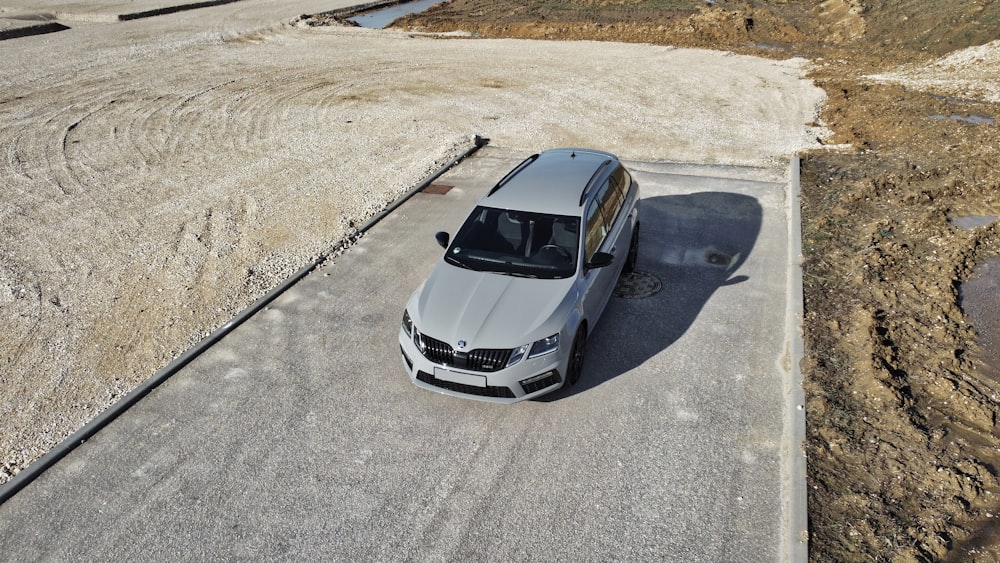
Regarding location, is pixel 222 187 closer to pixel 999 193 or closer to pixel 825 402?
pixel 825 402

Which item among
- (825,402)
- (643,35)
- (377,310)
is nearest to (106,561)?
(377,310)

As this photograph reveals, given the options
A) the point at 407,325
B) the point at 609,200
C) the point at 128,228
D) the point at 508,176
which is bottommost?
the point at 128,228

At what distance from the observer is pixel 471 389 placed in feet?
22.7

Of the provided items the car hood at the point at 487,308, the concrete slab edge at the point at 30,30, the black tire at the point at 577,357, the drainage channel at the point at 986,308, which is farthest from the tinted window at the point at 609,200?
the concrete slab edge at the point at 30,30

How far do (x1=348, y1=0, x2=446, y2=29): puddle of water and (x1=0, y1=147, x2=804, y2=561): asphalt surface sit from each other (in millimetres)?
28708

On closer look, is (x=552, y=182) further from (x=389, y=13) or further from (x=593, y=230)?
(x=389, y=13)

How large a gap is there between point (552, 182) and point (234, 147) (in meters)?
→ 10.1

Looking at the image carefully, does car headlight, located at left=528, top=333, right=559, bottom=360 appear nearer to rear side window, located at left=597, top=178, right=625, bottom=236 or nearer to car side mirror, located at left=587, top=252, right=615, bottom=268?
car side mirror, located at left=587, top=252, right=615, bottom=268

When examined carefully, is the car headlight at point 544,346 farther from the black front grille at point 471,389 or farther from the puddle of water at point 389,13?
the puddle of water at point 389,13

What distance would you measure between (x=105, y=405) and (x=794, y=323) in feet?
27.2

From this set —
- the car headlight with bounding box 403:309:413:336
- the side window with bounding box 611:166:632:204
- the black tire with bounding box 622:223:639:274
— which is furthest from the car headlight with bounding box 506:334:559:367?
the side window with bounding box 611:166:632:204

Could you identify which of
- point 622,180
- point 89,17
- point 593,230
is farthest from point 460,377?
point 89,17

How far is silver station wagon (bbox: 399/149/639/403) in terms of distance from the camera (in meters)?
6.86

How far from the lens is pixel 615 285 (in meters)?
9.04
